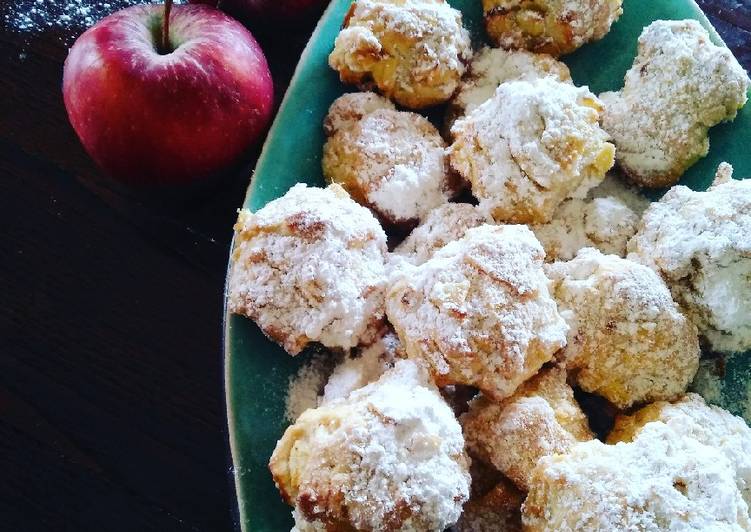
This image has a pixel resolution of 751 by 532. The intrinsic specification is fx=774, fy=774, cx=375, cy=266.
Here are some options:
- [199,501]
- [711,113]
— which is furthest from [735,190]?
[199,501]

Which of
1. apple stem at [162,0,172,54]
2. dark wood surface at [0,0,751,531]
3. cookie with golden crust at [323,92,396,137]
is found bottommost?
dark wood surface at [0,0,751,531]

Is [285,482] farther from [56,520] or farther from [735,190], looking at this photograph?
[735,190]

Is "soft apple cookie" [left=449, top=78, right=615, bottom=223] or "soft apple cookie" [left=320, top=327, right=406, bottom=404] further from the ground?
"soft apple cookie" [left=449, top=78, right=615, bottom=223]

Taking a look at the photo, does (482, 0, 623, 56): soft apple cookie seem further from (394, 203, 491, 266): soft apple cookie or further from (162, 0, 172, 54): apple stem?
(162, 0, 172, 54): apple stem

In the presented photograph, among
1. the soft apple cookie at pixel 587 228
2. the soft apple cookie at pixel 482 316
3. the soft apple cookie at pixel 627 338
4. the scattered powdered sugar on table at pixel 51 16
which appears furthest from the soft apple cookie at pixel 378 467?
the scattered powdered sugar on table at pixel 51 16

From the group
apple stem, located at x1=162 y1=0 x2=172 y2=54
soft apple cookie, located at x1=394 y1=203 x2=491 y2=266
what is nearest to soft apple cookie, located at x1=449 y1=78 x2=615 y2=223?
soft apple cookie, located at x1=394 y1=203 x2=491 y2=266

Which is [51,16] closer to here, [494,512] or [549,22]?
[549,22]
